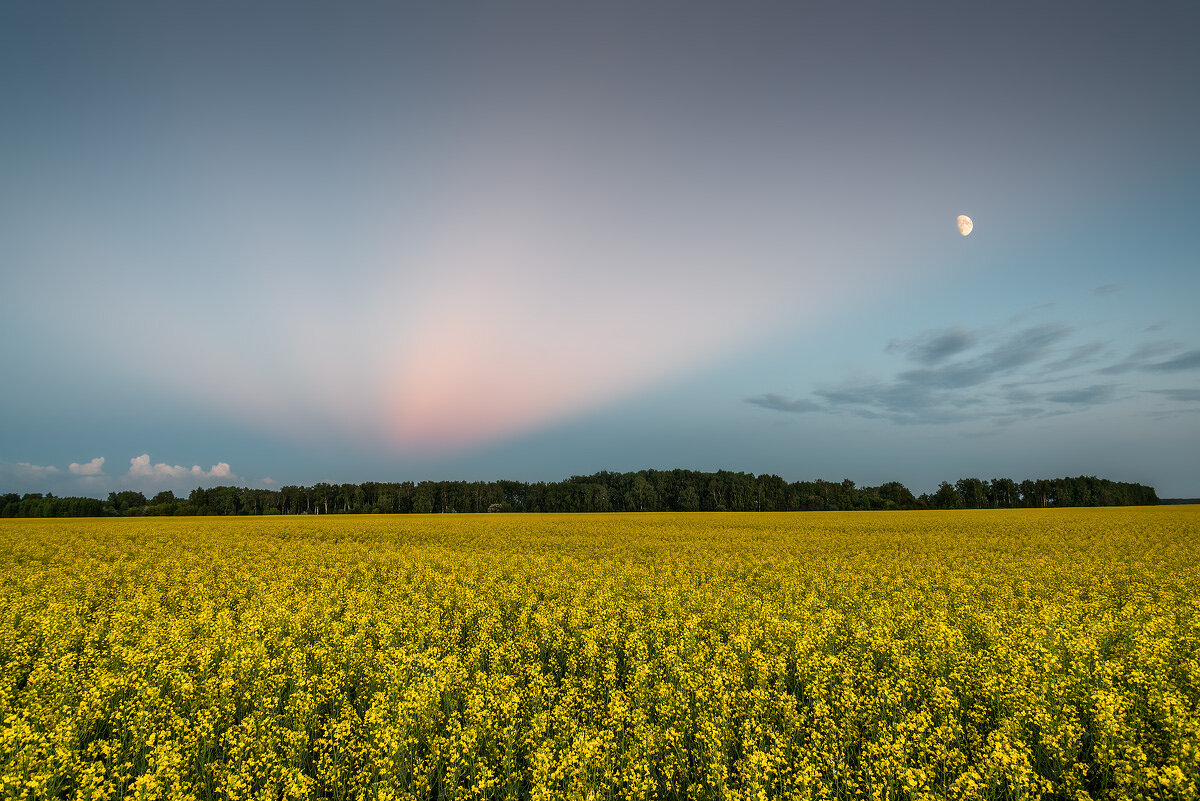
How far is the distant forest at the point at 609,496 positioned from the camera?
11975 centimetres

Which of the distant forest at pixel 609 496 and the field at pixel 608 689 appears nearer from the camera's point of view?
the field at pixel 608 689

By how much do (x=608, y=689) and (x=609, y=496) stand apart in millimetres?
113873

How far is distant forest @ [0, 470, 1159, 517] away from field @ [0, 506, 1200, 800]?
102947mm

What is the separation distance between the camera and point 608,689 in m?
9.14

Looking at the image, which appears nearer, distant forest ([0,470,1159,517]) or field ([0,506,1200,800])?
field ([0,506,1200,800])

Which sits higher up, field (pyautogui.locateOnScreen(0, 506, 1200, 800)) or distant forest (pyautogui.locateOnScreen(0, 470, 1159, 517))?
field (pyautogui.locateOnScreen(0, 506, 1200, 800))

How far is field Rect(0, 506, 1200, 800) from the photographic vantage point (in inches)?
247

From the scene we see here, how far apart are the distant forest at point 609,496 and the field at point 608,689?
102947 millimetres

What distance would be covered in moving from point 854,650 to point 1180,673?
18.0 feet

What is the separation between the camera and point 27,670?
422 inches

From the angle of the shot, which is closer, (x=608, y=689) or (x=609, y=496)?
(x=608, y=689)

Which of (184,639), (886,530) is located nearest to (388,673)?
(184,639)

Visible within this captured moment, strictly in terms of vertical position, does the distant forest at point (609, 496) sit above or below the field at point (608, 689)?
below

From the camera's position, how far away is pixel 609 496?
12169cm
